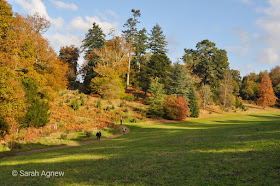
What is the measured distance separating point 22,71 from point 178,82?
34611mm

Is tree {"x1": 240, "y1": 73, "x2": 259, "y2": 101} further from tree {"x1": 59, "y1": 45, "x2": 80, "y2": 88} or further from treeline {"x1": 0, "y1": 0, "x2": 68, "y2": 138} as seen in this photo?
treeline {"x1": 0, "y1": 0, "x2": 68, "y2": 138}

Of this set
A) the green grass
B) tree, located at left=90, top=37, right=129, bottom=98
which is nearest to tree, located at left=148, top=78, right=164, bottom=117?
tree, located at left=90, top=37, right=129, bottom=98

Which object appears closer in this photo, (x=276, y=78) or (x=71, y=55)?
(x=71, y=55)

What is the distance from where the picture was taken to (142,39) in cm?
7300

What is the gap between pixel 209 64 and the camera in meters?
64.2

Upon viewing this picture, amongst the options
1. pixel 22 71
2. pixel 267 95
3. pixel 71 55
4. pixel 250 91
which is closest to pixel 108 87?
pixel 22 71

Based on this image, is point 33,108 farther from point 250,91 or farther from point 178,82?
point 250,91

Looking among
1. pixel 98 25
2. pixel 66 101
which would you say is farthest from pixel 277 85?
pixel 66 101

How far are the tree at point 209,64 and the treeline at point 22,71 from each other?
4832cm

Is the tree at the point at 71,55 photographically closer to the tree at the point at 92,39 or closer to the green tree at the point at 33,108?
the tree at the point at 92,39

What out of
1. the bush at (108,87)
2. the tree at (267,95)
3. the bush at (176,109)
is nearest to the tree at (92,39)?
the bush at (108,87)

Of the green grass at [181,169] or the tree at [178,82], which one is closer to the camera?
the green grass at [181,169]

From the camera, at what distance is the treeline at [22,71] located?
20375mm

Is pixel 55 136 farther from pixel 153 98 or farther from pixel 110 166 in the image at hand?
pixel 153 98
